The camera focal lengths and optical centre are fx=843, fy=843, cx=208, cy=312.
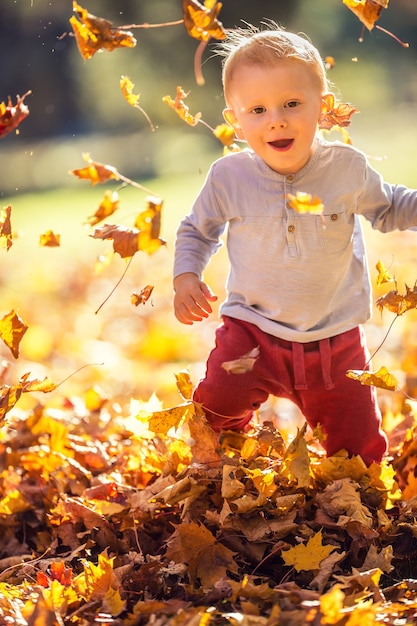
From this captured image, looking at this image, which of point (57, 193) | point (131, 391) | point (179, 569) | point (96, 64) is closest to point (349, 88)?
point (96, 64)

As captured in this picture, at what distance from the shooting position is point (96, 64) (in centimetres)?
1076

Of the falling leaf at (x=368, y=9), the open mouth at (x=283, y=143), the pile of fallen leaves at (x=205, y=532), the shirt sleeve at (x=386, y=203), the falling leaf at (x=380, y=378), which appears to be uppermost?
the falling leaf at (x=368, y=9)

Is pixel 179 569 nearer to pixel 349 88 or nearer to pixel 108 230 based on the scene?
pixel 108 230

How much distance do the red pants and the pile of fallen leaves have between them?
3.7 inches

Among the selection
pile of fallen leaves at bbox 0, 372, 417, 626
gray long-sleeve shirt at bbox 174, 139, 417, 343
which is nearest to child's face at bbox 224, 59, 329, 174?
gray long-sleeve shirt at bbox 174, 139, 417, 343

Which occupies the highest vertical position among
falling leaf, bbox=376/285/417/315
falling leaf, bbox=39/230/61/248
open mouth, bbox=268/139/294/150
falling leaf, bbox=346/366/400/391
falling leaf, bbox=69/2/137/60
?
Answer: falling leaf, bbox=69/2/137/60

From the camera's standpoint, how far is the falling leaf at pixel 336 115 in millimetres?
2383

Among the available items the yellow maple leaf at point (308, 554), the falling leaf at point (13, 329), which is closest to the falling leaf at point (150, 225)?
the falling leaf at point (13, 329)

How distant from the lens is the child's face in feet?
7.32

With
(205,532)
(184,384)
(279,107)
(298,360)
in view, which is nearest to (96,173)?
(279,107)

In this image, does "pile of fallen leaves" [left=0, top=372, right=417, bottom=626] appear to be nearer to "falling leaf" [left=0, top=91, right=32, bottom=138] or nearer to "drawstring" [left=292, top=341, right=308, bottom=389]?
"drawstring" [left=292, top=341, right=308, bottom=389]

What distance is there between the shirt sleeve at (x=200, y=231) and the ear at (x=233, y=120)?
134 mm

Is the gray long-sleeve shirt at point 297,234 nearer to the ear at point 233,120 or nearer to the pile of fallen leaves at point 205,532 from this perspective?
the ear at point 233,120

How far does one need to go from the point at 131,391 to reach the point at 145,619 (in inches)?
81.7
